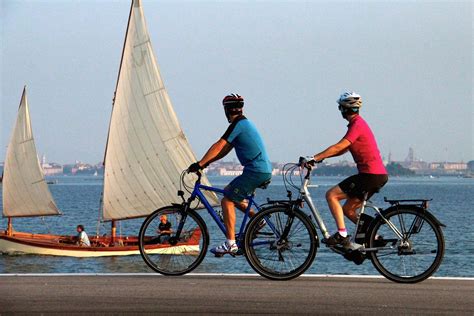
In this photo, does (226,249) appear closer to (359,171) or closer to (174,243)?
(174,243)

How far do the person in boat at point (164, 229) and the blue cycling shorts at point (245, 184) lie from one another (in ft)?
2.28

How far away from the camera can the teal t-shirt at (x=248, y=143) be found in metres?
9.53

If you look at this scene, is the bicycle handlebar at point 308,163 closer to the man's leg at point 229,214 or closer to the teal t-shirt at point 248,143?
the teal t-shirt at point 248,143

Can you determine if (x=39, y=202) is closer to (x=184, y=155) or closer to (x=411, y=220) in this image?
(x=184, y=155)

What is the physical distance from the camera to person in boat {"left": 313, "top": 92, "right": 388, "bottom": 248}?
9.18 meters

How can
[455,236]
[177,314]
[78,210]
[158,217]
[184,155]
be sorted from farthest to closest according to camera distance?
[78,210], [455,236], [184,155], [158,217], [177,314]

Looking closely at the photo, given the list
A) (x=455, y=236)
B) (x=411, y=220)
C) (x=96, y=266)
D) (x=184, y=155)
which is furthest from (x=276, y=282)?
(x=455, y=236)

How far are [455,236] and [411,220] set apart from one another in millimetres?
53488

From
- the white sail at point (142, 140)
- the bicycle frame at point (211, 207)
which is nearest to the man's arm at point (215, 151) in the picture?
the bicycle frame at point (211, 207)

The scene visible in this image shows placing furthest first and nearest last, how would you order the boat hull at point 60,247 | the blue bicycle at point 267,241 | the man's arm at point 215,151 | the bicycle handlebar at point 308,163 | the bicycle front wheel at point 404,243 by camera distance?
the boat hull at point 60,247 < the man's arm at point 215,151 < the blue bicycle at point 267,241 < the bicycle handlebar at point 308,163 < the bicycle front wheel at point 404,243

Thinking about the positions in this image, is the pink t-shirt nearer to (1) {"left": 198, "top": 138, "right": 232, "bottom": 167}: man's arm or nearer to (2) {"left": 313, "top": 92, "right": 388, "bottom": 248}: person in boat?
(2) {"left": 313, "top": 92, "right": 388, "bottom": 248}: person in boat

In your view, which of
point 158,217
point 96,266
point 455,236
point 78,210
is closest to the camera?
point 158,217

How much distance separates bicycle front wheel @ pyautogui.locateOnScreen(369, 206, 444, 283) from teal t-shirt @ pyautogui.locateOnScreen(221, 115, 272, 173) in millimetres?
1260

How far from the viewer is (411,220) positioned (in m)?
9.16
